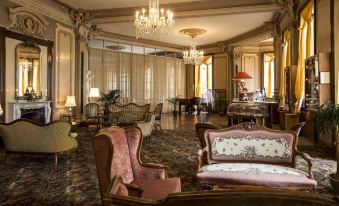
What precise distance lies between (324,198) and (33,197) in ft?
10.4

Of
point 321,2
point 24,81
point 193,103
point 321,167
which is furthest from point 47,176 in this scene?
point 193,103

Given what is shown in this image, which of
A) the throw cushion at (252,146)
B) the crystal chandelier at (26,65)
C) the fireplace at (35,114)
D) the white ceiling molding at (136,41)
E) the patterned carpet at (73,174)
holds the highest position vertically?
the white ceiling molding at (136,41)

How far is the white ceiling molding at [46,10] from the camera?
6.79 metres

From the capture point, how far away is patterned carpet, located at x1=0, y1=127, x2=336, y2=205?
10.5 feet

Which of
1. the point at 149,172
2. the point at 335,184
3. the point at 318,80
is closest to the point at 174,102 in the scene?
the point at 318,80

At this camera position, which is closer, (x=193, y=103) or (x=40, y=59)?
(x=40, y=59)

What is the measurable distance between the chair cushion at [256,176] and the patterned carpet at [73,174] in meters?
0.26

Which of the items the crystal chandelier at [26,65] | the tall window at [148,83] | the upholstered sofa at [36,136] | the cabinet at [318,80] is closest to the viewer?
the upholstered sofa at [36,136]

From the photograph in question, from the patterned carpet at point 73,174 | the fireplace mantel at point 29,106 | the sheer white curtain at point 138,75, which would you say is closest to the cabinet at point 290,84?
the patterned carpet at point 73,174

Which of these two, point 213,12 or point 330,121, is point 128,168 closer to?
point 330,121

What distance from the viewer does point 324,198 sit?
34.4 inches

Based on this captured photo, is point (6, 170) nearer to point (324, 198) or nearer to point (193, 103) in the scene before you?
point (324, 198)

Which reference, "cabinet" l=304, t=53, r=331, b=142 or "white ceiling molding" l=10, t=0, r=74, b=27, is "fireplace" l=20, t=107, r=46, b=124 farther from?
"cabinet" l=304, t=53, r=331, b=142

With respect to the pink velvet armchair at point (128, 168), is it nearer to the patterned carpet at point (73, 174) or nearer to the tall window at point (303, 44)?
the patterned carpet at point (73, 174)
